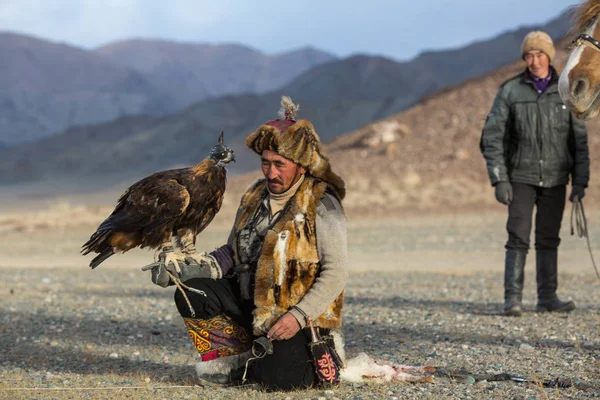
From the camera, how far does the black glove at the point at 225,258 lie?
5.29m

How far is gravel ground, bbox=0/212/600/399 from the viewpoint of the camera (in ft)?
17.5

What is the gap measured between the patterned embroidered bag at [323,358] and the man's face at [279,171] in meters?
0.80

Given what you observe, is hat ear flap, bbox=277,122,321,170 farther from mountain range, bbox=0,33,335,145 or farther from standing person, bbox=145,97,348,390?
mountain range, bbox=0,33,335,145

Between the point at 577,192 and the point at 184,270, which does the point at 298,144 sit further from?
the point at 577,192

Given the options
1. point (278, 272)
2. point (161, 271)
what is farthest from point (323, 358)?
point (161, 271)

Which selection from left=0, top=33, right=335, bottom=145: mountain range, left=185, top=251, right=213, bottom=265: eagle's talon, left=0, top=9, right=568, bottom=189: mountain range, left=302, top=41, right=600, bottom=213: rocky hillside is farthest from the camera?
left=0, top=33, right=335, bottom=145: mountain range

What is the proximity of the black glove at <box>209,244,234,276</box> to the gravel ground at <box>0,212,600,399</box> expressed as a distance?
723 mm

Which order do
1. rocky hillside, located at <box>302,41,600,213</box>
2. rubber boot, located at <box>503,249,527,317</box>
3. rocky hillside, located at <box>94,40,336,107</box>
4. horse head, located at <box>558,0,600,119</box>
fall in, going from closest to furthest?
1. horse head, located at <box>558,0,600,119</box>
2. rubber boot, located at <box>503,249,527,317</box>
3. rocky hillside, located at <box>302,41,600,213</box>
4. rocky hillside, located at <box>94,40,336,107</box>

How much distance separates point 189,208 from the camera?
5066 mm

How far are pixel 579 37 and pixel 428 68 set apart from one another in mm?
68916

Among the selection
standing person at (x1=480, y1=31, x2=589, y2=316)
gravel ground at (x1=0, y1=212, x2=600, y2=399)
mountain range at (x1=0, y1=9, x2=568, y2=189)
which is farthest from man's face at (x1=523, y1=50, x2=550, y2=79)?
mountain range at (x1=0, y1=9, x2=568, y2=189)

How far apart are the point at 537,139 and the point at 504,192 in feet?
1.86

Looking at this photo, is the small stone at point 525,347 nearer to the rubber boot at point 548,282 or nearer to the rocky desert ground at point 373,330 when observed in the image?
the rocky desert ground at point 373,330

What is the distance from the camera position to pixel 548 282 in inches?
318
